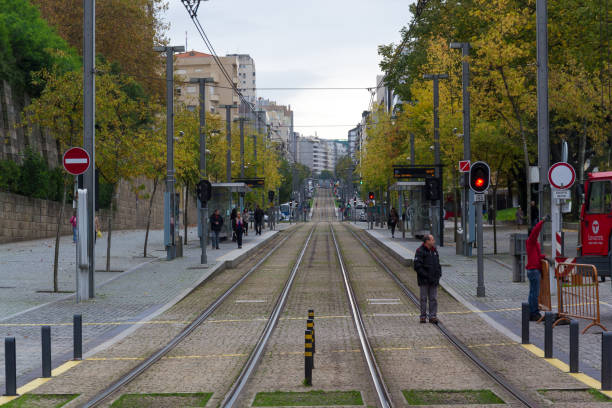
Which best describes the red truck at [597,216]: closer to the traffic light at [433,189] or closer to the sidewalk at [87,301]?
the sidewalk at [87,301]

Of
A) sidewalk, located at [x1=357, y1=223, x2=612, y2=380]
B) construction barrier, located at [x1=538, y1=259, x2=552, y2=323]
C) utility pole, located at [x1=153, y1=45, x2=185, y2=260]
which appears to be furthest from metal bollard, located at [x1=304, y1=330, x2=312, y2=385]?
utility pole, located at [x1=153, y1=45, x2=185, y2=260]

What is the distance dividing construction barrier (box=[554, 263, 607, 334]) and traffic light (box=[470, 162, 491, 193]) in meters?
4.38

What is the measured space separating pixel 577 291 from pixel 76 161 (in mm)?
9857

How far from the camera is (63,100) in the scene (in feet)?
62.5

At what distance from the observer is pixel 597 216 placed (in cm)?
1811

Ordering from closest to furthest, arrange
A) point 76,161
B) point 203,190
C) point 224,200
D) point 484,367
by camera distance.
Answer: point 484,367 < point 76,161 < point 203,190 < point 224,200

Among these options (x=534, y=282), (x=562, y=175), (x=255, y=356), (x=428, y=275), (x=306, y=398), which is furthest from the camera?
(x=562, y=175)

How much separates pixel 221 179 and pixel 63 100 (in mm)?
37242

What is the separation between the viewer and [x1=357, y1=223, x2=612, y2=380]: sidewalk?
1065cm

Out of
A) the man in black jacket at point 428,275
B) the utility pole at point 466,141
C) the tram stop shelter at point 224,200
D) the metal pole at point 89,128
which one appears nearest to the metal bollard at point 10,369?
the man in black jacket at point 428,275

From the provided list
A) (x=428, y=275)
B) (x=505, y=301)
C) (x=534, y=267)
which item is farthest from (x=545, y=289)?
(x=505, y=301)

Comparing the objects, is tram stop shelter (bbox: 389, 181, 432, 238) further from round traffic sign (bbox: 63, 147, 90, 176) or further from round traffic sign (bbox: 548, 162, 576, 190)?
round traffic sign (bbox: 63, 147, 90, 176)

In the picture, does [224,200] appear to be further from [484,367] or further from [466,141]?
[484,367]

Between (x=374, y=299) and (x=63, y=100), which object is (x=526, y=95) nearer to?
(x=374, y=299)
